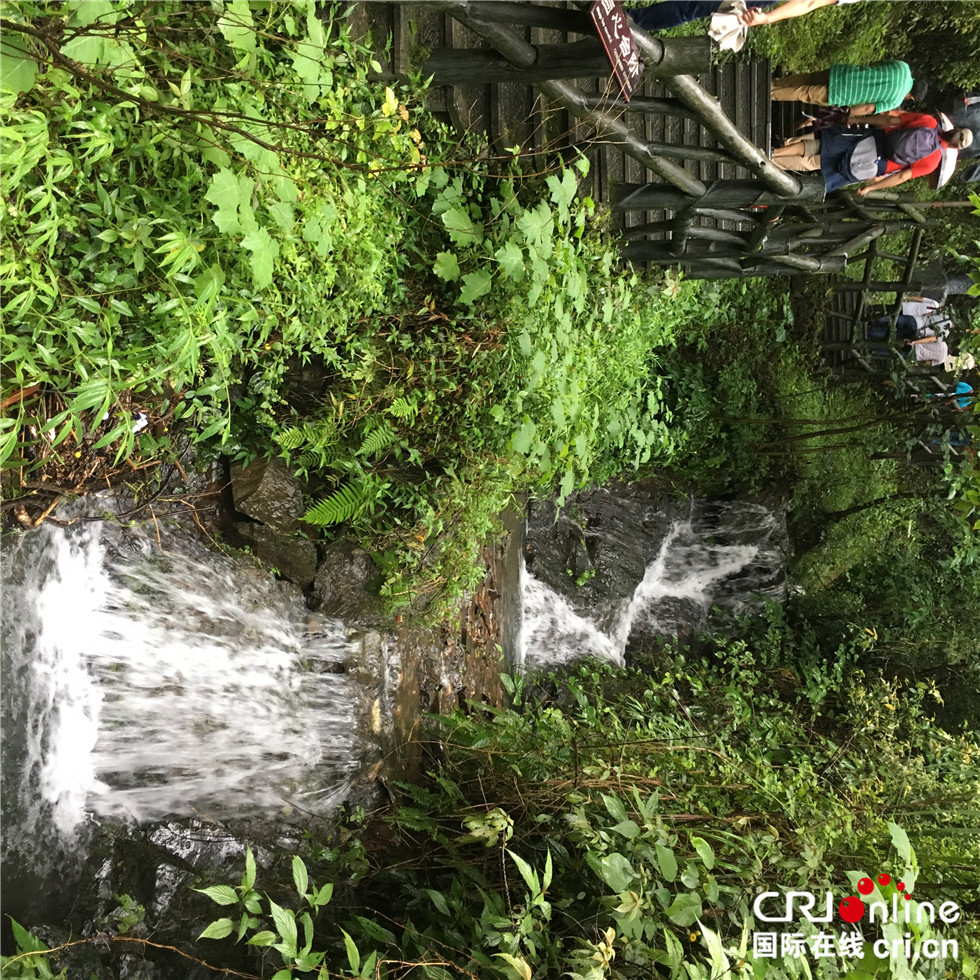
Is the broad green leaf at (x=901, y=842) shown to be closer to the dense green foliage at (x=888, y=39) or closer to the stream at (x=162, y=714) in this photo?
the stream at (x=162, y=714)

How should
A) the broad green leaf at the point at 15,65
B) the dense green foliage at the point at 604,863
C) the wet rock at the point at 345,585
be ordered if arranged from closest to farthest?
1. the broad green leaf at the point at 15,65
2. the dense green foliage at the point at 604,863
3. the wet rock at the point at 345,585

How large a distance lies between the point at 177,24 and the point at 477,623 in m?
3.80

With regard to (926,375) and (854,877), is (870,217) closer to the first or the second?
(926,375)

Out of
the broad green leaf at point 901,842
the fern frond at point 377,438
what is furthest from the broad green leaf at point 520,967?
the fern frond at point 377,438

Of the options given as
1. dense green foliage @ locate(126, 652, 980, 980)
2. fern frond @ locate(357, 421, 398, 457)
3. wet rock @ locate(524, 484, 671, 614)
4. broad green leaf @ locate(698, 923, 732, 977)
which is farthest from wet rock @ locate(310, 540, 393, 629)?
wet rock @ locate(524, 484, 671, 614)

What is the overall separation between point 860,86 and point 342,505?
4530 millimetres

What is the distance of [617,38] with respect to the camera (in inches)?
106

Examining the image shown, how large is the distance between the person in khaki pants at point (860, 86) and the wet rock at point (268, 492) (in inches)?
174

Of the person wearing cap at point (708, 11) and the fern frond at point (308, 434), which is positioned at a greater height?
the person wearing cap at point (708, 11)

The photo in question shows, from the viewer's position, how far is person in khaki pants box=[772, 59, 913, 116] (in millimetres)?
4926

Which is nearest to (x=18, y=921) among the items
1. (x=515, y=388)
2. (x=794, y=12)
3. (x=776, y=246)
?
(x=515, y=388)

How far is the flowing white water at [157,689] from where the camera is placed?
3225 mm

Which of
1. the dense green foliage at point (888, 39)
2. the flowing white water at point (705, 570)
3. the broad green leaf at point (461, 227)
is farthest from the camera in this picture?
the flowing white water at point (705, 570)

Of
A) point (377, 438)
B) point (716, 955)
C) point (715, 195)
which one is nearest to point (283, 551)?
point (377, 438)
